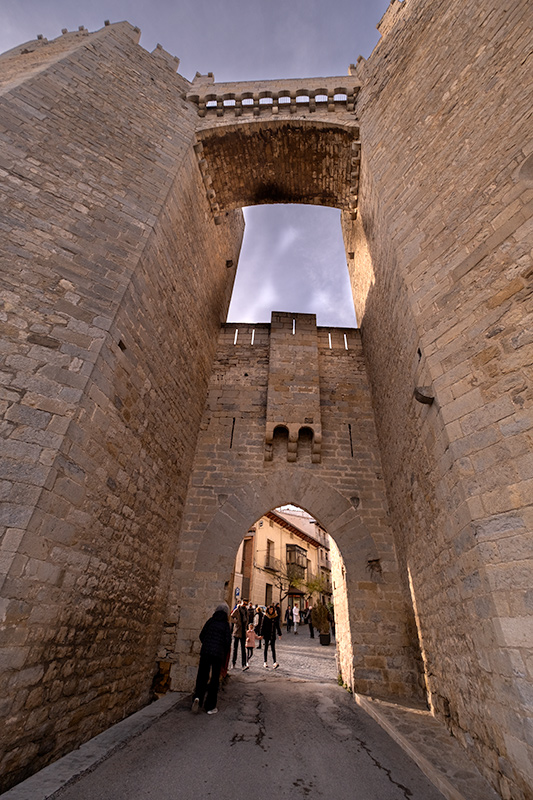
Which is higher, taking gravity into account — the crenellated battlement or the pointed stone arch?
the crenellated battlement

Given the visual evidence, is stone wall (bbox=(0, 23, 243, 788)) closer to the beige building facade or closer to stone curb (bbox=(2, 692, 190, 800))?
stone curb (bbox=(2, 692, 190, 800))

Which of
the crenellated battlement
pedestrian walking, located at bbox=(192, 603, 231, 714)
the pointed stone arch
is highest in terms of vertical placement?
the crenellated battlement

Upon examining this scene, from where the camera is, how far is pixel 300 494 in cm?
628

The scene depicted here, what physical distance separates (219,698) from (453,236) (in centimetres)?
605

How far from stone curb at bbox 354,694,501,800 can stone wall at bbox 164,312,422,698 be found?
3.23ft

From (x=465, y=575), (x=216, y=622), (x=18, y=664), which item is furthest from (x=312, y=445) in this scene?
(x=18, y=664)

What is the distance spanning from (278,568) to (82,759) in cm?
1925

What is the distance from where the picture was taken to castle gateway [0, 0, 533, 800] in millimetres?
2730

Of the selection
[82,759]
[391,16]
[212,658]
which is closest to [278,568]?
[212,658]

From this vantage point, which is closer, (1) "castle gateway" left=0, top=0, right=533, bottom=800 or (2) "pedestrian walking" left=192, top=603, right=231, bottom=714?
(1) "castle gateway" left=0, top=0, right=533, bottom=800

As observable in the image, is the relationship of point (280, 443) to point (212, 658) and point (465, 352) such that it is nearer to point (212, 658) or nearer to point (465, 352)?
point (212, 658)

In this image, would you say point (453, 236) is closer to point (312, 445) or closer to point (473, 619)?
point (473, 619)

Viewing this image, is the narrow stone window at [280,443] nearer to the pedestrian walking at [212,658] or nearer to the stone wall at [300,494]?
the stone wall at [300,494]

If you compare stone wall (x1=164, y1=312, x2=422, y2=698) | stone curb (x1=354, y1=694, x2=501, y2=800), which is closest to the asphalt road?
stone curb (x1=354, y1=694, x2=501, y2=800)
